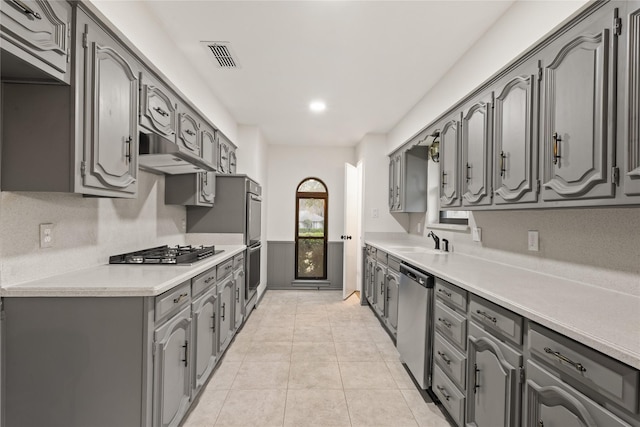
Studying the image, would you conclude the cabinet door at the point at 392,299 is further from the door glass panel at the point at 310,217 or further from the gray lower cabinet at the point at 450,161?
the door glass panel at the point at 310,217

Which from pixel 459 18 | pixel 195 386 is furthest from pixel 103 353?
pixel 459 18

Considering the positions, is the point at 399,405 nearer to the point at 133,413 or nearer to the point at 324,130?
the point at 133,413

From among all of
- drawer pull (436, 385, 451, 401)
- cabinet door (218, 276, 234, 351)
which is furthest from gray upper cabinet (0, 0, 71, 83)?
drawer pull (436, 385, 451, 401)

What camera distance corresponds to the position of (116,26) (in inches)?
67.6

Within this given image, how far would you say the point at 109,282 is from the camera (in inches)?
64.4

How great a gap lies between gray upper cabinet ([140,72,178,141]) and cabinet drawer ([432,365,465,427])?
2.48 m

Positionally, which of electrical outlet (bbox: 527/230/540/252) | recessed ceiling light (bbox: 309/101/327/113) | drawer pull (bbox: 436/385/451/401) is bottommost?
drawer pull (bbox: 436/385/451/401)

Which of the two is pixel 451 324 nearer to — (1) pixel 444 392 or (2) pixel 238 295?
(1) pixel 444 392

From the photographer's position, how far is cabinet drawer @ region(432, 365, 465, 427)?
1.87 m

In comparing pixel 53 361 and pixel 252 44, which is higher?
pixel 252 44

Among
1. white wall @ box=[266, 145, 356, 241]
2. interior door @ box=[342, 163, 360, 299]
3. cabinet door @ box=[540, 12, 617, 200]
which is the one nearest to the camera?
cabinet door @ box=[540, 12, 617, 200]

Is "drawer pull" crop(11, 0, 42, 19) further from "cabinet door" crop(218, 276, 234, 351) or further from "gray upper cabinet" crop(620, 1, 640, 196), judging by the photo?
"gray upper cabinet" crop(620, 1, 640, 196)

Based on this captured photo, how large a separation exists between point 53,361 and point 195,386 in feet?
3.01

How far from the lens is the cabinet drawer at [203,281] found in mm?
2162
